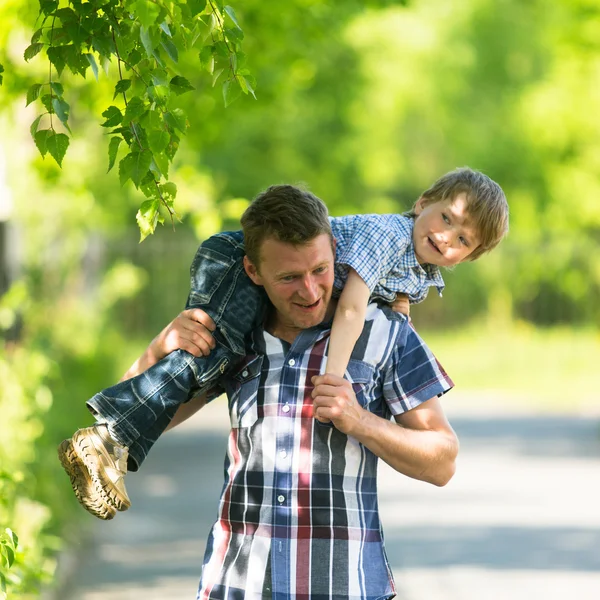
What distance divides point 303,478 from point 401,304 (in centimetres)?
74

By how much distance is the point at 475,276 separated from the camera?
3033 cm

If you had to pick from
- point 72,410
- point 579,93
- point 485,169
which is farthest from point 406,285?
point 485,169

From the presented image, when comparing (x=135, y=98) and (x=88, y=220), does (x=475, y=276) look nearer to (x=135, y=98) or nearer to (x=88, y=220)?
(x=88, y=220)

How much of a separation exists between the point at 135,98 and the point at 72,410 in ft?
25.2

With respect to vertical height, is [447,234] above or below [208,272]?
above

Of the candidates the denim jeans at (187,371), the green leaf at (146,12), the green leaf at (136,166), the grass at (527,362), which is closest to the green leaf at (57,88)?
the green leaf at (136,166)

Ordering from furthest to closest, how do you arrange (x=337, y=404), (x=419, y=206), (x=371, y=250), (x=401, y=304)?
(x=419, y=206)
(x=401, y=304)
(x=371, y=250)
(x=337, y=404)

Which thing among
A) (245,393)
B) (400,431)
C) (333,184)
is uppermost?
(333,184)

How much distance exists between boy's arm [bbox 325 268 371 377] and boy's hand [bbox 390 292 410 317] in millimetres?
225

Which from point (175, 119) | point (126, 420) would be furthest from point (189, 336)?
point (175, 119)

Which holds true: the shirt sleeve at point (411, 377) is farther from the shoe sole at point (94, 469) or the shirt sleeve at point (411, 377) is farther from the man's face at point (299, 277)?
the shoe sole at point (94, 469)

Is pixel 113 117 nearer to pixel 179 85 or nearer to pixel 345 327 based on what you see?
pixel 179 85

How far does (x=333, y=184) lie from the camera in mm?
31422

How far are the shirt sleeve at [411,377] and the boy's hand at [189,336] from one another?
493mm
